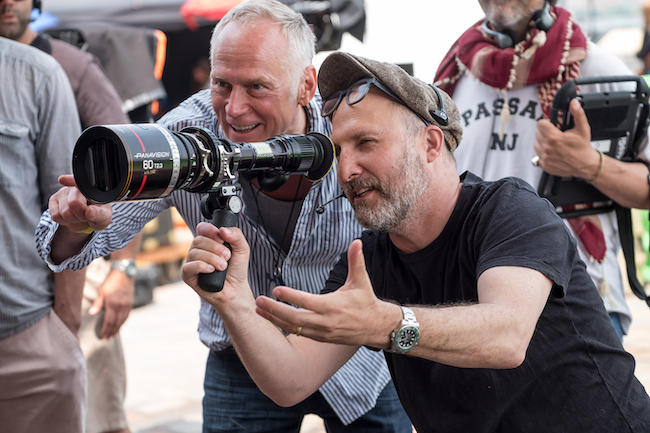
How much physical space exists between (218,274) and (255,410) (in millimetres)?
941

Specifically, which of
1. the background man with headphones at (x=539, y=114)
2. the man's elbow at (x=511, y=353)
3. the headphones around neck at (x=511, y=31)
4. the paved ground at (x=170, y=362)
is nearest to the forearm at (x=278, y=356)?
the man's elbow at (x=511, y=353)

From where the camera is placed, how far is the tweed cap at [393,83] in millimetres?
1941

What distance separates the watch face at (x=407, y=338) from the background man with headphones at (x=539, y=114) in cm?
135

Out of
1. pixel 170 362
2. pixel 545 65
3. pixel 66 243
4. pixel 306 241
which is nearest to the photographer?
pixel 66 243

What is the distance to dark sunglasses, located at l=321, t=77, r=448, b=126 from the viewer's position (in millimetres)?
1954

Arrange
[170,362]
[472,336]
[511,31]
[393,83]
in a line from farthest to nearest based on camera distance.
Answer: [170,362] → [511,31] → [393,83] → [472,336]

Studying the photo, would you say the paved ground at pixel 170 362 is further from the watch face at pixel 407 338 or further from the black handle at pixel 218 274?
the watch face at pixel 407 338

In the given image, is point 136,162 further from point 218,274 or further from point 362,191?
point 362,191

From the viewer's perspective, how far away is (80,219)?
206 cm

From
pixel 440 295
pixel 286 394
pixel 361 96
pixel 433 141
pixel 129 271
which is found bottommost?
pixel 129 271

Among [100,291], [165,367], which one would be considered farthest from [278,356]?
[165,367]

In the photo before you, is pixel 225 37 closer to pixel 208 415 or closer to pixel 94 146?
pixel 94 146

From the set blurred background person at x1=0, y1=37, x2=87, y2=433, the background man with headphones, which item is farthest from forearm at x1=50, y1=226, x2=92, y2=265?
the background man with headphones

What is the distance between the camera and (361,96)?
1963 millimetres
